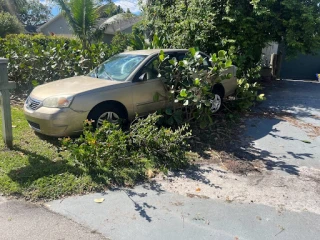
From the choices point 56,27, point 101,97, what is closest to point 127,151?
point 101,97

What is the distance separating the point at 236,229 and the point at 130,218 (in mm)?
1112

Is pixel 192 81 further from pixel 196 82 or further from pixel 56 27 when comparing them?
pixel 56 27

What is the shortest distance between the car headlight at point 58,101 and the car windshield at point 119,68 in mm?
1172

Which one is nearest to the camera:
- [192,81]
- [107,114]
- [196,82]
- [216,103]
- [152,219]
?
[152,219]

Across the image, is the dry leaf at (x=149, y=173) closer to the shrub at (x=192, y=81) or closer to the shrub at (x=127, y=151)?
the shrub at (x=127, y=151)

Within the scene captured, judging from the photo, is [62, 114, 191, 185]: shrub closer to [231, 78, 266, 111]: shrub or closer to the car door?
the car door

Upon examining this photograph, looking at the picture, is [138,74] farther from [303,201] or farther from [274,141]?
[303,201]

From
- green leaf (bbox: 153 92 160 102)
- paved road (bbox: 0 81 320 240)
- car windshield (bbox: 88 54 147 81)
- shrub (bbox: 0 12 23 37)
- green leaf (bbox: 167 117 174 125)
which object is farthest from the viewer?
shrub (bbox: 0 12 23 37)

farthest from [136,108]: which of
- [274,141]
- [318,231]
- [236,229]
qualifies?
[318,231]

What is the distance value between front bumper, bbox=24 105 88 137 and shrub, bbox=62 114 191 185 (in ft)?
1.68

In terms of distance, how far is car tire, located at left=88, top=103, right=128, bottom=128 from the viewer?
17.3 feet

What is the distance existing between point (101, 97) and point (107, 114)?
0.33 m

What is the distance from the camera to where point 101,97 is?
529 cm

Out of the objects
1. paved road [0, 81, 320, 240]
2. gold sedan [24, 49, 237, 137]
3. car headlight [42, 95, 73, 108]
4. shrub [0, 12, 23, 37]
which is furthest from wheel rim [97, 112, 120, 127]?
shrub [0, 12, 23, 37]
